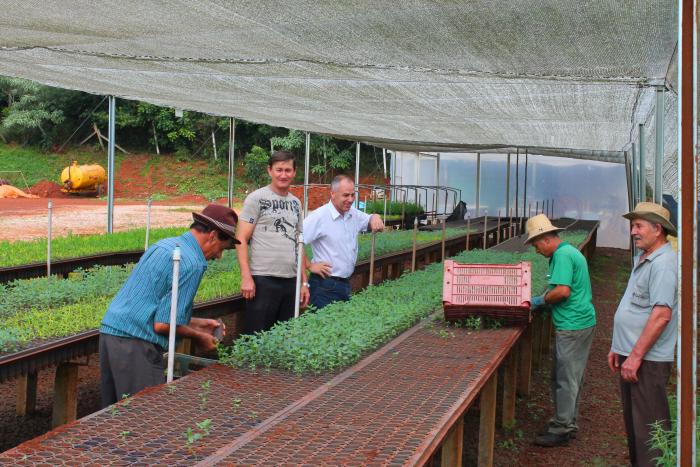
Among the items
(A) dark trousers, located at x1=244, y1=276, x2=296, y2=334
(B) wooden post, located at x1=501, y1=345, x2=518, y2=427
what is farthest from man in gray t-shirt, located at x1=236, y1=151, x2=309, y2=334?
(B) wooden post, located at x1=501, y1=345, x2=518, y2=427

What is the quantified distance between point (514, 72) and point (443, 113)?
3071mm

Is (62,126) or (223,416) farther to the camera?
(62,126)

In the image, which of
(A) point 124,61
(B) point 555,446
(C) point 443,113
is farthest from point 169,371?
(C) point 443,113

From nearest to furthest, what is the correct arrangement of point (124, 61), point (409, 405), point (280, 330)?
point (409, 405) < point (280, 330) < point (124, 61)

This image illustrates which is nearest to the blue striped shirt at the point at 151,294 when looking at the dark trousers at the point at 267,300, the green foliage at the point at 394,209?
the dark trousers at the point at 267,300

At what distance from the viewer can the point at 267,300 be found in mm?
5062

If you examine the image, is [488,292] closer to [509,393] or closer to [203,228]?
[509,393]

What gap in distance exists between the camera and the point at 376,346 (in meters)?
4.37

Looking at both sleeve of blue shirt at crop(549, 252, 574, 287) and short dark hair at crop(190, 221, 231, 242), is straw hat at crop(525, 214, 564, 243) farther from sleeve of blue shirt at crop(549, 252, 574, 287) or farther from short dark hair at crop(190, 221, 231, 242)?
short dark hair at crop(190, 221, 231, 242)

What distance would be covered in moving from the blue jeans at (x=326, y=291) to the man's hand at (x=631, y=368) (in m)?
2.34

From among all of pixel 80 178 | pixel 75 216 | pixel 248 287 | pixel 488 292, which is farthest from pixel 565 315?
pixel 80 178

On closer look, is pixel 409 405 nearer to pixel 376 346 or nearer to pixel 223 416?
pixel 223 416

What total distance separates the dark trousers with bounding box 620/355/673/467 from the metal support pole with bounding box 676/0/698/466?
3.63 ft

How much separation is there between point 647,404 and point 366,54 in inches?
110
